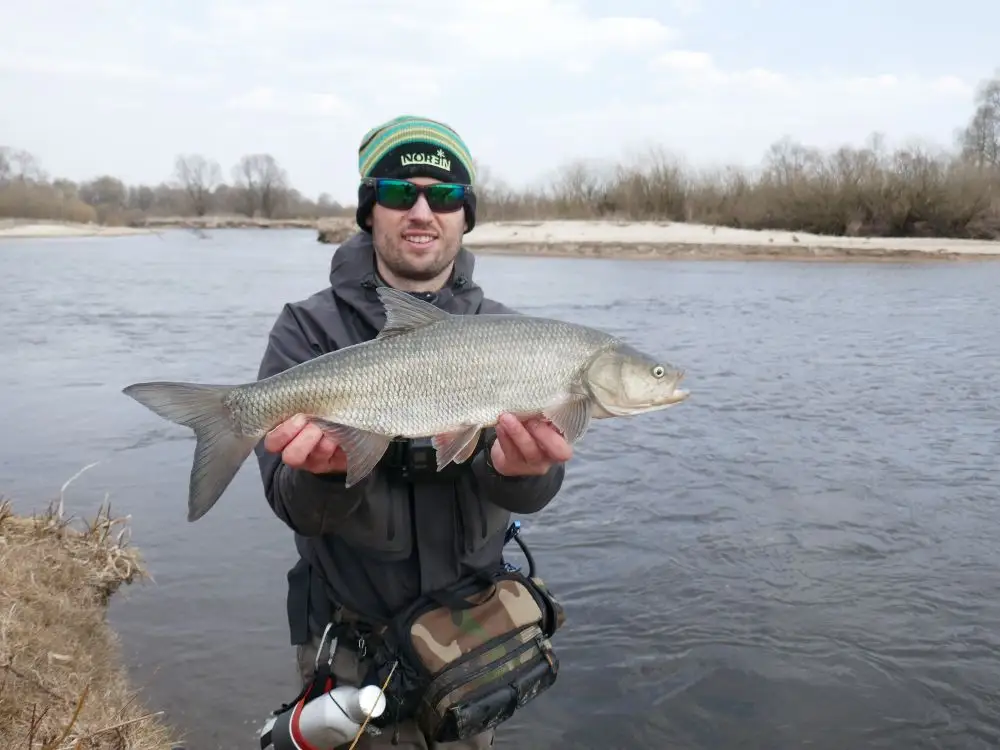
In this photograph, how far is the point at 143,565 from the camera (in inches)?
227

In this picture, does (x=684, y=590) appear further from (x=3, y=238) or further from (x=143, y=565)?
(x=3, y=238)

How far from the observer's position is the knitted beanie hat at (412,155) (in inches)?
121

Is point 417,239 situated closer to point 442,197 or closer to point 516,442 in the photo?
point 442,197

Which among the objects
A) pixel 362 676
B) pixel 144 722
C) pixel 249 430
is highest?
pixel 249 430

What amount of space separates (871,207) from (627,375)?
4480 centimetres

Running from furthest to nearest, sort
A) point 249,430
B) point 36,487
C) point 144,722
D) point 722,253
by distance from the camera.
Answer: point 722,253, point 36,487, point 144,722, point 249,430

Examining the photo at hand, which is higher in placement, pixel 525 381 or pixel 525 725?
pixel 525 381

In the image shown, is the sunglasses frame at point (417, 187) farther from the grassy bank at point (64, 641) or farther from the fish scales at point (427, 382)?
the grassy bank at point (64, 641)

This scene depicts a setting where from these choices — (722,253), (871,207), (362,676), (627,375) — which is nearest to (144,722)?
(362,676)

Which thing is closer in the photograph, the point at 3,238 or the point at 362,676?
the point at 362,676

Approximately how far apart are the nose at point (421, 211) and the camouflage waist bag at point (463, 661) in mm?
1290

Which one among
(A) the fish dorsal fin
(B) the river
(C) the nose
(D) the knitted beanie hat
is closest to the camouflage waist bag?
(A) the fish dorsal fin

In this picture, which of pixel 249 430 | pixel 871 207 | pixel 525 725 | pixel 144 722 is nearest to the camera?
pixel 249 430

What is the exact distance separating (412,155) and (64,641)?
313 centimetres
